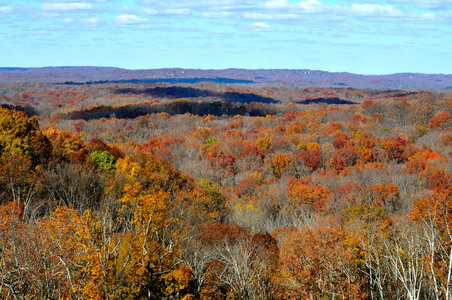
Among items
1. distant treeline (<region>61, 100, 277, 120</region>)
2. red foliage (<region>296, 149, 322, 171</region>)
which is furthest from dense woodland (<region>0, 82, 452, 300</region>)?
distant treeline (<region>61, 100, 277, 120</region>)

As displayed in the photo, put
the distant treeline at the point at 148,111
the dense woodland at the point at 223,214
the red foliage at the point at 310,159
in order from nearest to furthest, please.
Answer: the dense woodland at the point at 223,214
the red foliage at the point at 310,159
the distant treeline at the point at 148,111

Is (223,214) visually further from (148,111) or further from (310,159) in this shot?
(148,111)

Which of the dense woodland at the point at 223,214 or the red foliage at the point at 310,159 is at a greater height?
the dense woodland at the point at 223,214

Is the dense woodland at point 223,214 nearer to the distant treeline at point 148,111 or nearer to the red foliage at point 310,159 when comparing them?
the red foliage at point 310,159

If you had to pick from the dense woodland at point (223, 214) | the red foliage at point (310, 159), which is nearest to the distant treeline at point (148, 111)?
the dense woodland at point (223, 214)

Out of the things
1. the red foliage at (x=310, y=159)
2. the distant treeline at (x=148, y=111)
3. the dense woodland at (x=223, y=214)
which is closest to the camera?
the dense woodland at (x=223, y=214)

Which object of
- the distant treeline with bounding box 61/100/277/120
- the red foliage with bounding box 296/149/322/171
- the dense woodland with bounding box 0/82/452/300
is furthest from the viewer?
the distant treeline with bounding box 61/100/277/120

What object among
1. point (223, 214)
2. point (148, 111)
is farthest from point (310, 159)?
point (148, 111)

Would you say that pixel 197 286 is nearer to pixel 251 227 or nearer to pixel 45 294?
pixel 45 294

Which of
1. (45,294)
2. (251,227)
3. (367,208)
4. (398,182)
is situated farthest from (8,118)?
(398,182)

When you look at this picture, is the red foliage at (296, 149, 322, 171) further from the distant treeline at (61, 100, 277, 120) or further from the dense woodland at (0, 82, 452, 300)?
the distant treeline at (61, 100, 277, 120)
